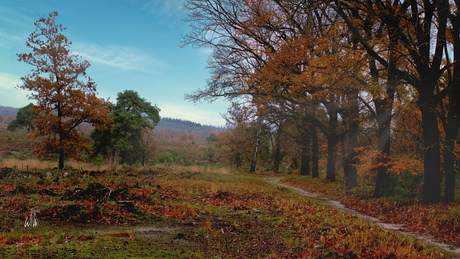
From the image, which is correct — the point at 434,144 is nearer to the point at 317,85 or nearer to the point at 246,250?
the point at 317,85

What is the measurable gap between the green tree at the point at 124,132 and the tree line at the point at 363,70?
2002cm

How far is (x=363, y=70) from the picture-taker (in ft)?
50.8

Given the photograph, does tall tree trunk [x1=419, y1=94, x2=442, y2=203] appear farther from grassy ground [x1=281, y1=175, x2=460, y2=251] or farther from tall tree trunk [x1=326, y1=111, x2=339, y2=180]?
tall tree trunk [x1=326, y1=111, x2=339, y2=180]

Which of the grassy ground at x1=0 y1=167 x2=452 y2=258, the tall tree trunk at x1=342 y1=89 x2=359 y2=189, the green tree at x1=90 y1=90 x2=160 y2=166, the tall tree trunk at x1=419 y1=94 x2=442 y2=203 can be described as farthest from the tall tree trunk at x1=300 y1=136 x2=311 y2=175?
the green tree at x1=90 y1=90 x2=160 y2=166

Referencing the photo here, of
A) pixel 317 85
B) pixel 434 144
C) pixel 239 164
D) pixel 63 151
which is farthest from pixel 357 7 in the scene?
pixel 239 164

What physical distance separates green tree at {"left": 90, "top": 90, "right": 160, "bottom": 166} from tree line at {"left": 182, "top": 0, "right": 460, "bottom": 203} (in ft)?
65.7

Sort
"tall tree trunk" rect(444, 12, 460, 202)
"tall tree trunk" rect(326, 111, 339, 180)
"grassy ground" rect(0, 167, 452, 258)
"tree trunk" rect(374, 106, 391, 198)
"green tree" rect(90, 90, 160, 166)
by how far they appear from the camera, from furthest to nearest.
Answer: "green tree" rect(90, 90, 160, 166) → "tall tree trunk" rect(326, 111, 339, 180) → "tree trunk" rect(374, 106, 391, 198) → "tall tree trunk" rect(444, 12, 460, 202) → "grassy ground" rect(0, 167, 452, 258)

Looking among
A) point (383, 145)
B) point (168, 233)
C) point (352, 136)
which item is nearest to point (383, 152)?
point (383, 145)

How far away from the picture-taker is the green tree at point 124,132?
3578 cm

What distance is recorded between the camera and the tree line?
11203 millimetres

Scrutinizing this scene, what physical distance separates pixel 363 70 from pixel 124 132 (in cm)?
2937

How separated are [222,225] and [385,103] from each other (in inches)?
448

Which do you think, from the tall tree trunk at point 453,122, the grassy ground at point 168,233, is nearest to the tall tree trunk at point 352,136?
the tall tree trunk at point 453,122

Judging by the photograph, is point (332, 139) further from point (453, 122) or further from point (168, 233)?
point (168, 233)
